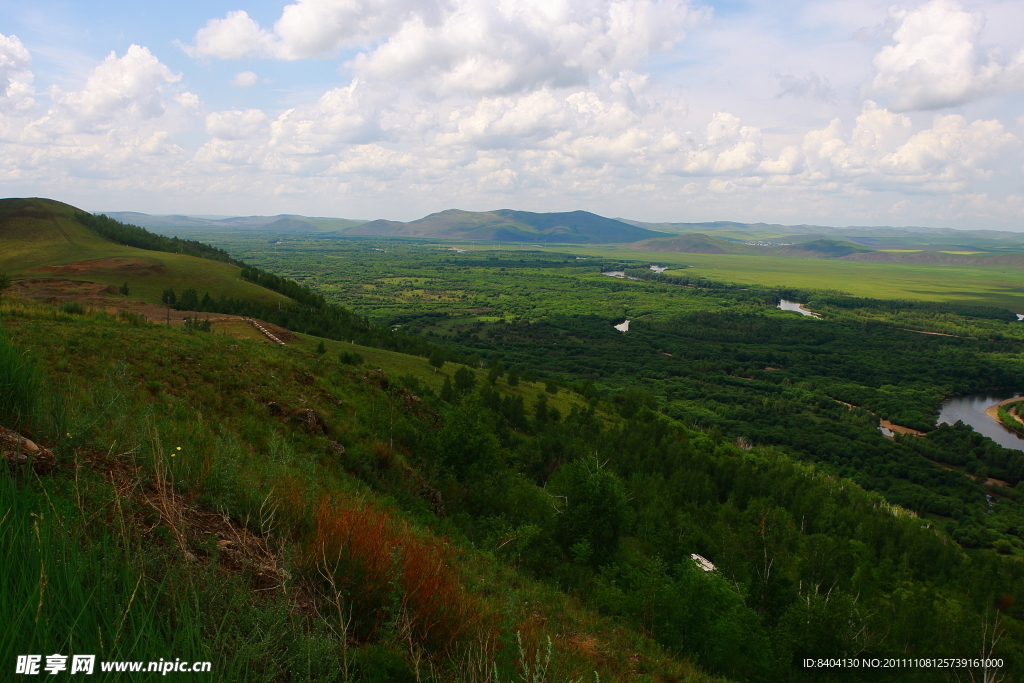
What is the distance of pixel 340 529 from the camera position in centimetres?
609

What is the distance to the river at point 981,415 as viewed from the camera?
3520 inches

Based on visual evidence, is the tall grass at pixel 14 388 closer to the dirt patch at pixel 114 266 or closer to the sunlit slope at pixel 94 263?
the sunlit slope at pixel 94 263

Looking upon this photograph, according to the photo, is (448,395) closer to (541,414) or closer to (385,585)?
(541,414)

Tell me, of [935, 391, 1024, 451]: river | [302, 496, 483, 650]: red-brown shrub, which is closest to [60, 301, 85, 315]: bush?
[302, 496, 483, 650]: red-brown shrub

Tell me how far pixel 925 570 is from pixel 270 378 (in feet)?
165

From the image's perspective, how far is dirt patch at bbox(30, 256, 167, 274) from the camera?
7219 centimetres

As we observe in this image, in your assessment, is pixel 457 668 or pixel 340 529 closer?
pixel 457 668

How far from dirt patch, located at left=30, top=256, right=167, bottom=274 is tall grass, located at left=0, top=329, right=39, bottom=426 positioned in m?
82.5

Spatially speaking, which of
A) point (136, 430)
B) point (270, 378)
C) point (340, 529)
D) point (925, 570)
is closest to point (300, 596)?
point (340, 529)

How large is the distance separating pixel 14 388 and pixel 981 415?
13793cm

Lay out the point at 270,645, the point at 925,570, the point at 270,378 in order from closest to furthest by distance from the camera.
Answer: the point at 270,645, the point at 270,378, the point at 925,570

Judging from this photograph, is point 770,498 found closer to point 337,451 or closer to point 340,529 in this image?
point 337,451

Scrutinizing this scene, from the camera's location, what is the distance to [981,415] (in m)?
104

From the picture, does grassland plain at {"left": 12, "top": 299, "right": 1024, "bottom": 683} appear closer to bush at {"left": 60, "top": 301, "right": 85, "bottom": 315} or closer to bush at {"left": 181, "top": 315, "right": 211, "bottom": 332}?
bush at {"left": 60, "top": 301, "right": 85, "bottom": 315}
